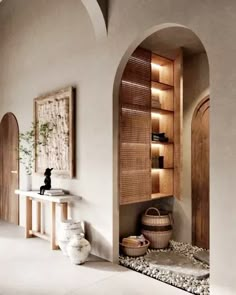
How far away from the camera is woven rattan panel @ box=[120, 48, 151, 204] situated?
3877mm

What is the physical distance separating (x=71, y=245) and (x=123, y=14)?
8.89ft

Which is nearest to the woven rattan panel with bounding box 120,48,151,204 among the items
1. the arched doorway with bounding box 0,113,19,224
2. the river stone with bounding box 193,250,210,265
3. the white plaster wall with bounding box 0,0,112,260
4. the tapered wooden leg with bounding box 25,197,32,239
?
the white plaster wall with bounding box 0,0,112,260

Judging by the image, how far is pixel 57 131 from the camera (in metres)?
4.45

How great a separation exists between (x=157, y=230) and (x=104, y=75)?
220cm

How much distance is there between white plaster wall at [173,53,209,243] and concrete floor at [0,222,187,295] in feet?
4.79

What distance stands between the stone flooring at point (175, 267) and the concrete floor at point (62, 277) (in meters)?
0.13

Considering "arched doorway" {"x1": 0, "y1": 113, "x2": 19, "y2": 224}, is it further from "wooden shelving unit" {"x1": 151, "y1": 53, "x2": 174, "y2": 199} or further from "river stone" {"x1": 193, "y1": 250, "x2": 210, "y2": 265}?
"river stone" {"x1": 193, "y1": 250, "x2": 210, "y2": 265}

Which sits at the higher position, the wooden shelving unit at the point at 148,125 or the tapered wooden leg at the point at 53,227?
the wooden shelving unit at the point at 148,125

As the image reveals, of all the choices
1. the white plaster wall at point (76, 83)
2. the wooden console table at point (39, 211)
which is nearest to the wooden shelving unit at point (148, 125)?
the white plaster wall at point (76, 83)

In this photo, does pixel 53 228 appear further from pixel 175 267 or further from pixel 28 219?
pixel 175 267

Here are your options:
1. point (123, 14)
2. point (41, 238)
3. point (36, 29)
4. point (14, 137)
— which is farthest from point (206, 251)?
point (36, 29)

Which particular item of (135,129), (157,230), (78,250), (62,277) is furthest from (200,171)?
(62,277)

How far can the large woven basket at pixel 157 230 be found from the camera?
13.8 ft

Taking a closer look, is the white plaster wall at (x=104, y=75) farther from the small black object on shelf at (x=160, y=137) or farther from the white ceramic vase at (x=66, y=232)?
the small black object on shelf at (x=160, y=137)
